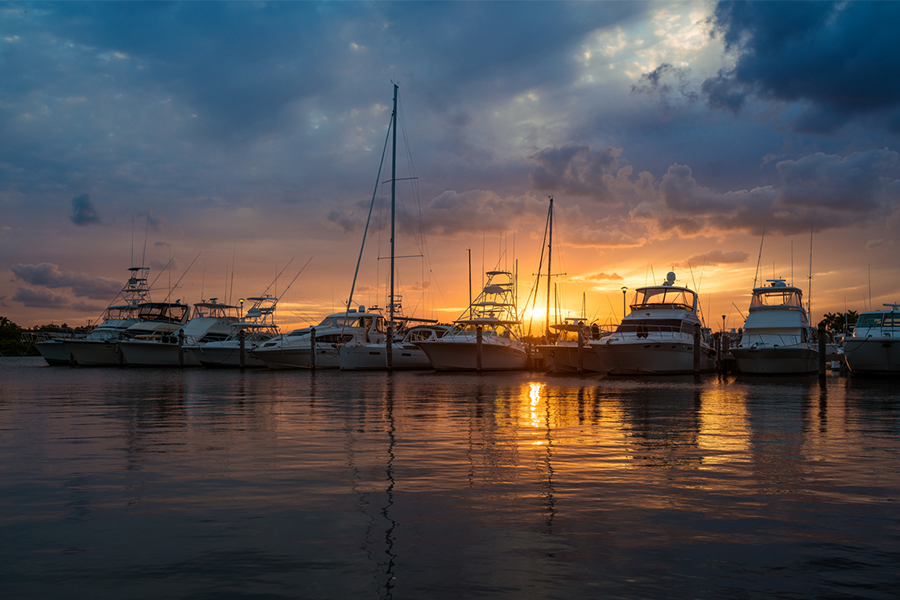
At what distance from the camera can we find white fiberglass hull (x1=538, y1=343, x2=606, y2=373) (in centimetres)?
4197

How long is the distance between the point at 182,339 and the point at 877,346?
46.0 m

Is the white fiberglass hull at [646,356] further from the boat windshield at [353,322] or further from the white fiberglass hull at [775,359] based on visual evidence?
the boat windshield at [353,322]

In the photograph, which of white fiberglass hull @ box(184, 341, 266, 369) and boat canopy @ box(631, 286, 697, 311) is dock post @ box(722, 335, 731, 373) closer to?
boat canopy @ box(631, 286, 697, 311)

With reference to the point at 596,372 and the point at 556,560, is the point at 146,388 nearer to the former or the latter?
the point at 556,560

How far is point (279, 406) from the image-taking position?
1856 centimetres

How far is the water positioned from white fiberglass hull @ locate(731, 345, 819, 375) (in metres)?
20.6

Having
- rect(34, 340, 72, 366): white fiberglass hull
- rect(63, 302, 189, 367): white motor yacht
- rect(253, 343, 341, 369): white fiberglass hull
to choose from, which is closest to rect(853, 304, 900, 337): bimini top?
rect(253, 343, 341, 369): white fiberglass hull

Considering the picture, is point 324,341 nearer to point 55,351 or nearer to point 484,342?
point 484,342

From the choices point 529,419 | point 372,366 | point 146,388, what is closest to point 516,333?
point 372,366

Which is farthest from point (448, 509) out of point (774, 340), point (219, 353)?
point (219, 353)

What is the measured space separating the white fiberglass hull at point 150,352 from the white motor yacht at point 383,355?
15.9m

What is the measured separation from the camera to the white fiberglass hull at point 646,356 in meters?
32.9

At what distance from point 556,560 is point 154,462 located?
6756 millimetres

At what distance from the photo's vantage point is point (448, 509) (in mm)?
6832
